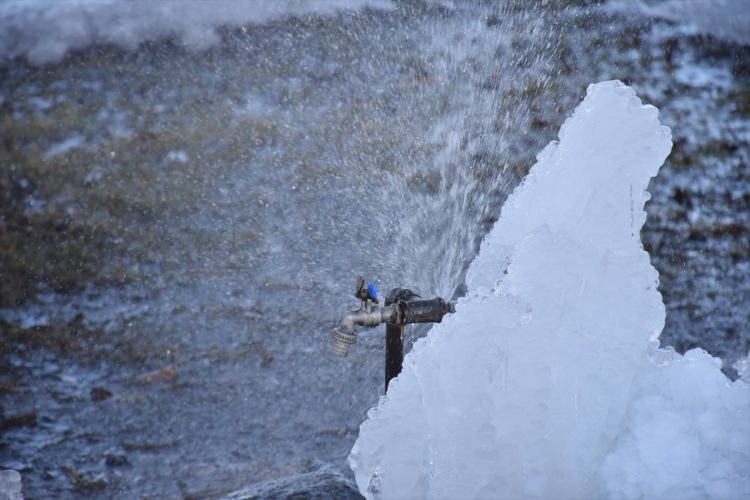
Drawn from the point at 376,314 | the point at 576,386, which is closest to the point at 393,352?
the point at 376,314

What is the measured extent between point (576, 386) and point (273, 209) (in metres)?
1.50

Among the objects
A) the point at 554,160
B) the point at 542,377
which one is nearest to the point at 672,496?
the point at 542,377

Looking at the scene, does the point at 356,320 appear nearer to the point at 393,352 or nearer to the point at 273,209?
the point at 393,352

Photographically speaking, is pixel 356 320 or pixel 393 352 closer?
pixel 356 320

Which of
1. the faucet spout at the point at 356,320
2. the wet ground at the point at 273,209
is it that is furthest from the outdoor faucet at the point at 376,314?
the wet ground at the point at 273,209

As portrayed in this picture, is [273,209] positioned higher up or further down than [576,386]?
further down

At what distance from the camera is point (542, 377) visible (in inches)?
62.4

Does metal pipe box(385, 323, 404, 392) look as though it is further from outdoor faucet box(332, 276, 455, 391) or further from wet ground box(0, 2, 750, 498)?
wet ground box(0, 2, 750, 498)

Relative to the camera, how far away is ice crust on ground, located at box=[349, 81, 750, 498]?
153 cm

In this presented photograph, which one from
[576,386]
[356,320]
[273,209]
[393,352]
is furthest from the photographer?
[273,209]

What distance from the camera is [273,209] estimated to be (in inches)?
108

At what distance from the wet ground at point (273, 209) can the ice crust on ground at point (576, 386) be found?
1.16 metres

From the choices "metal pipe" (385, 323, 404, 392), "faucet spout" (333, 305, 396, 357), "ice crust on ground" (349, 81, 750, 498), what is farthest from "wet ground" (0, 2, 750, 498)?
"ice crust on ground" (349, 81, 750, 498)

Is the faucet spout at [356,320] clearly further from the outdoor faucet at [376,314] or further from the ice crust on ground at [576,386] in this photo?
the ice crust on ground at [576,386]
